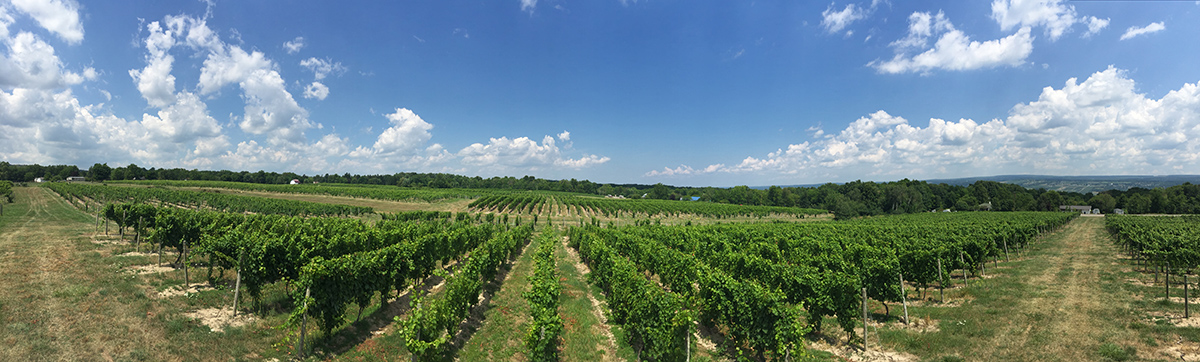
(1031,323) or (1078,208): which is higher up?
(1031,323)

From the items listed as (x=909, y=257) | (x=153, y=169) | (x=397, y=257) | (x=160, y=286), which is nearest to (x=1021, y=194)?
(x=909, y=257)

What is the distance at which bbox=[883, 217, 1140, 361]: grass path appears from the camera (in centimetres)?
1168

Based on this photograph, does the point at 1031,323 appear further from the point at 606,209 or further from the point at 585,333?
the point at 606,209

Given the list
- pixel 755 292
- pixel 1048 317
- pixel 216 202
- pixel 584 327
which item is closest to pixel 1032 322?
pixel 1048 317

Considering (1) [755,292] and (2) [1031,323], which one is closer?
(1) [755,292]

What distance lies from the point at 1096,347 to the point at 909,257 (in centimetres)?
661

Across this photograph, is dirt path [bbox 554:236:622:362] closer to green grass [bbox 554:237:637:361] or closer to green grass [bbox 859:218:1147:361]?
green grass [bbox 554:237:637:361]

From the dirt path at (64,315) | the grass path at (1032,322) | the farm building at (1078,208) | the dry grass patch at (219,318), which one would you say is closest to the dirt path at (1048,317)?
the grass path at (1032,322)

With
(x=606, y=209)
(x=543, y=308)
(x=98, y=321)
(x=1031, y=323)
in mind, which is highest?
(x=543, y=308)

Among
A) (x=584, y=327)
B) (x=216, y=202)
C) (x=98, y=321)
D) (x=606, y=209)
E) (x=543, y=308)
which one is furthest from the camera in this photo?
(x=606, y=209)

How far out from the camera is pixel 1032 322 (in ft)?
44.7

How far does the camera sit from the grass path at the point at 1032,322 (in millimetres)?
11680

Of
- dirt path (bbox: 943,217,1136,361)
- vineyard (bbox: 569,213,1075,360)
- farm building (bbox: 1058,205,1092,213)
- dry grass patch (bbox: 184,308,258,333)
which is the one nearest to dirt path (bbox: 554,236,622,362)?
vineyard (bbox: 569,213,1075,360)

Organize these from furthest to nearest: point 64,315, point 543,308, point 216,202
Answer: point 216,202 → point 543,308 → point 64,315
